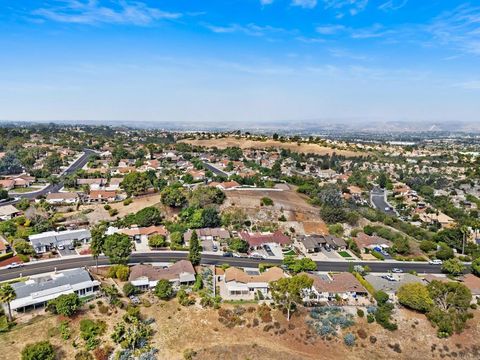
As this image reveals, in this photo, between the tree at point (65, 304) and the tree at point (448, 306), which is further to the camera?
the tree at point (448, 306)

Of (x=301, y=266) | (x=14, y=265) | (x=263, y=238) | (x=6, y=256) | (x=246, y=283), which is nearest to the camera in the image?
(x=246, y=283)

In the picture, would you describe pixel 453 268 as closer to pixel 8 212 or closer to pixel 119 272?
pixel 119 272

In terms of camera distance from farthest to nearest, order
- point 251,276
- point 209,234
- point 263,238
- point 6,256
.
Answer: point 209,234
point 263,238
point 6,256
point 251,276

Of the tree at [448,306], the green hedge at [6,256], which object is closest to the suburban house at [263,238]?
the tree at [448,306]

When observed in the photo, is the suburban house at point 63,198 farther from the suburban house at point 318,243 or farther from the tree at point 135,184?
the suburban house at point 318,243

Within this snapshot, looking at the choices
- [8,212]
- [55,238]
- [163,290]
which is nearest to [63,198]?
[8,212]

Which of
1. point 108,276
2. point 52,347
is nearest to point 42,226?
point 108,276

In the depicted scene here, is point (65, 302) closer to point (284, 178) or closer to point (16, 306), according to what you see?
point (16, 306)
